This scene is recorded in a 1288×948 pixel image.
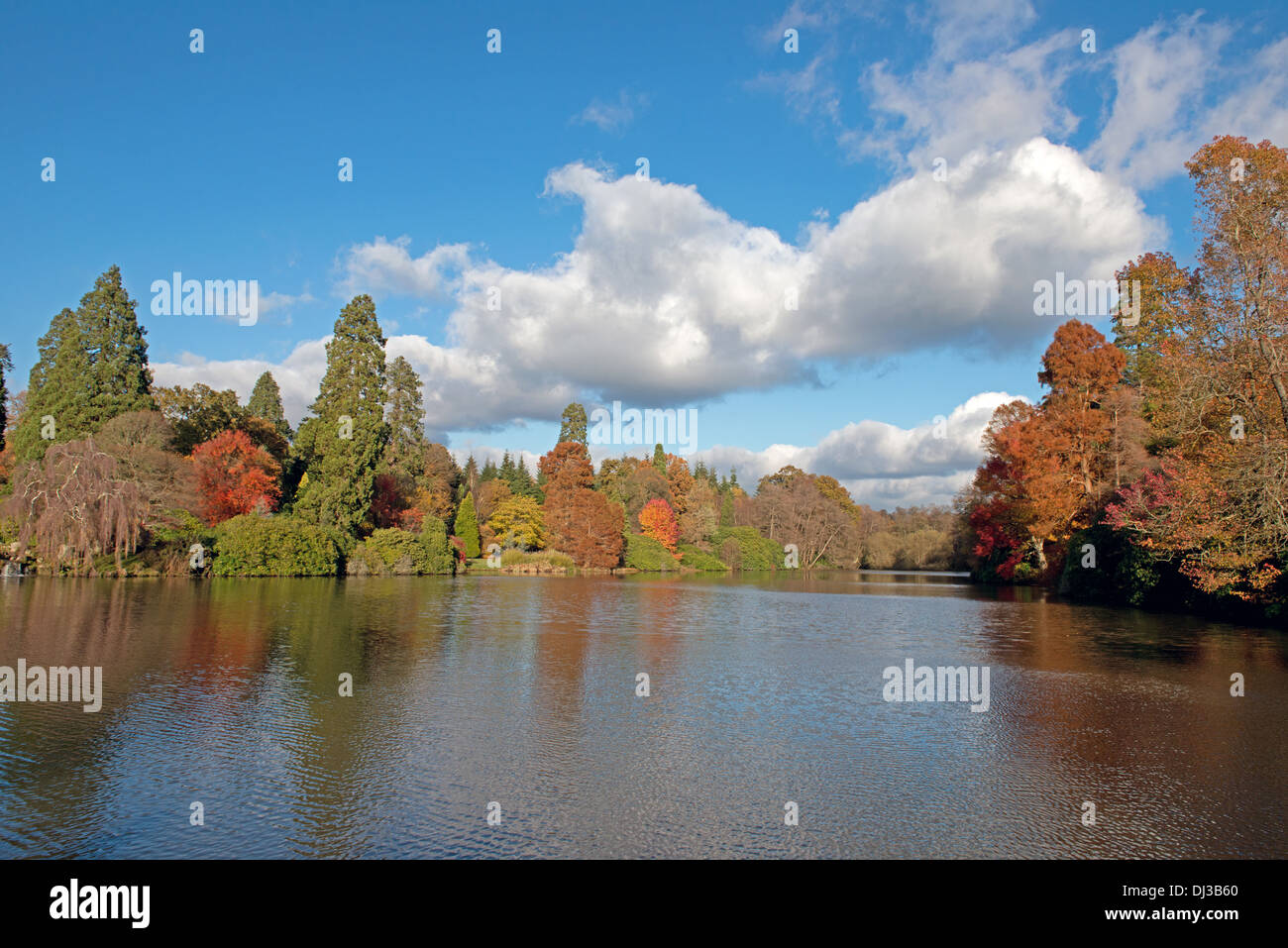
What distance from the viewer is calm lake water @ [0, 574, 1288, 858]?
5.59 meters

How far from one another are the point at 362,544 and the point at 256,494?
6296 mm

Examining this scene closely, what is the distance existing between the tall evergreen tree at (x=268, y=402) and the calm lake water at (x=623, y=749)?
5898 cm

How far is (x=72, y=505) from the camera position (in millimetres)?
31625

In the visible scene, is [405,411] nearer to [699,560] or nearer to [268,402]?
[268,402]

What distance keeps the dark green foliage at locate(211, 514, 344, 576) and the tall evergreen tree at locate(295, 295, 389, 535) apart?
2133 millimetres

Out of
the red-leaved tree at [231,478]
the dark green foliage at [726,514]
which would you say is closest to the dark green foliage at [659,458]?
the dark green foliage at [726,514]

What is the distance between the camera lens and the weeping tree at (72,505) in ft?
104

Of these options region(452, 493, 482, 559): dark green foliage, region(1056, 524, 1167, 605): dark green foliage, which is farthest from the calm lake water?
region(452, 493, 482, 559): dark green foliage

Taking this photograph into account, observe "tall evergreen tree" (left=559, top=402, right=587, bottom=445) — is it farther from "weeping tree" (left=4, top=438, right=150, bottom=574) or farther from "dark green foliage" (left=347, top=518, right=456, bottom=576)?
"weeping tree" (left=4, top=438, right=150, bottom=574)

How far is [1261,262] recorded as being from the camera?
1716cm

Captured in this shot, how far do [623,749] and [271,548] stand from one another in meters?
35.9

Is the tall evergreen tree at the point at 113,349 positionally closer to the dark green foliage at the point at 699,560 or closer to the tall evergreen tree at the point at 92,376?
the tall evergreen tree at the point at 92,376

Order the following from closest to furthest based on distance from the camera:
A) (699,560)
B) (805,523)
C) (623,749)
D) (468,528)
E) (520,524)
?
(623,749), (520,524), (468,528), (699,560), (805,523)

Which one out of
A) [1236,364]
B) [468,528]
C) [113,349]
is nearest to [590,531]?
[468,528]
